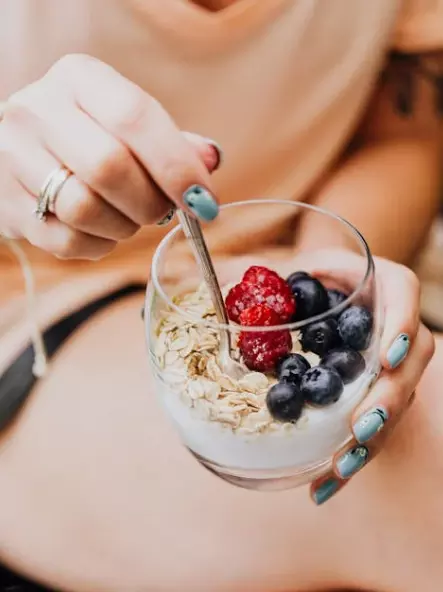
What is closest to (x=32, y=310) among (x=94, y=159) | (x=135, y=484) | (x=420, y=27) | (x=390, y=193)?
(x=135, y=484)

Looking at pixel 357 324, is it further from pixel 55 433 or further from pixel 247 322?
pixel 55 433

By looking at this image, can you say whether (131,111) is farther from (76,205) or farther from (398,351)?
(398,351)

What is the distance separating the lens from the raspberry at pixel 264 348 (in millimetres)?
552

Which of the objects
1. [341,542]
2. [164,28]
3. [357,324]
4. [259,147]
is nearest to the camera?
[357,324]

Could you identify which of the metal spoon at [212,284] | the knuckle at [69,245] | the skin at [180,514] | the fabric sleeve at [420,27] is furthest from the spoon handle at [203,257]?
the fabric sleeve at [420,27]

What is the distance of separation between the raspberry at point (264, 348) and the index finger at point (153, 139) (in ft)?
0.29

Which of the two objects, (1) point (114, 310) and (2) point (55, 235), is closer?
(2) point (55, 235)

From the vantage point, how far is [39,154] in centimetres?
65

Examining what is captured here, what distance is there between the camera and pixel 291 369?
0.58 metres

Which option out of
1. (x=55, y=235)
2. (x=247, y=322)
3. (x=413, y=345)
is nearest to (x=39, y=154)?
(x=55, y=235)

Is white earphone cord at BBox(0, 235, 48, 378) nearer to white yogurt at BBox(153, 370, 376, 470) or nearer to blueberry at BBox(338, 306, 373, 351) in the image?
white yogurt at BBox(153, 370, 376, 470)

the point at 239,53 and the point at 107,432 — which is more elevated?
the point at 239,53

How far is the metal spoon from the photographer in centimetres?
58

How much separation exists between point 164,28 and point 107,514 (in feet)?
1.68
